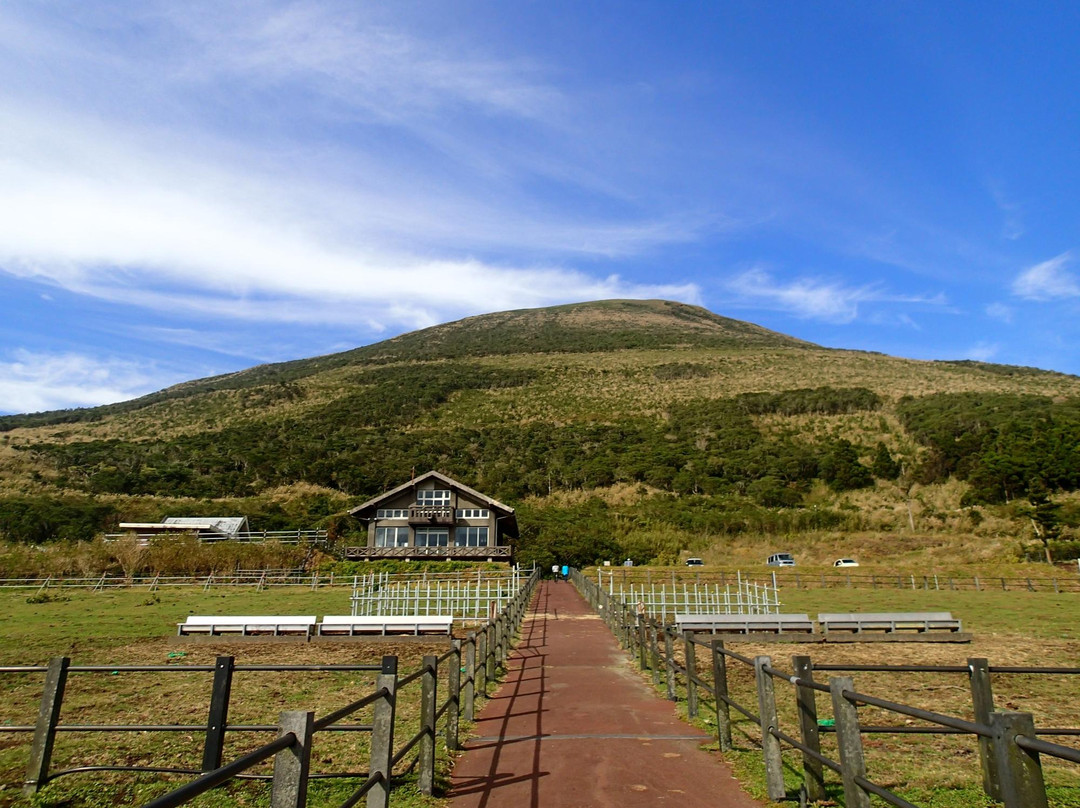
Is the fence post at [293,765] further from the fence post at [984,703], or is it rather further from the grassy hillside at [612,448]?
the grassy hillside at [612,448]

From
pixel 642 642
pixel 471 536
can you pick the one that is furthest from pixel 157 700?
pixel 471 536

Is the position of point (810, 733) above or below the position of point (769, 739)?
above

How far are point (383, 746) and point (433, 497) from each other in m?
41.0

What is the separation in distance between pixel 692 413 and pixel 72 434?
246 ft

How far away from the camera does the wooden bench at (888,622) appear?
1580 cm

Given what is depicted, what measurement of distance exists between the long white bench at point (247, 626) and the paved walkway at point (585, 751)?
619 cm

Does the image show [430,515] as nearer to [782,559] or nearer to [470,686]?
[782,559]

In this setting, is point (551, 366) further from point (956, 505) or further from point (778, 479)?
point (956, 505)

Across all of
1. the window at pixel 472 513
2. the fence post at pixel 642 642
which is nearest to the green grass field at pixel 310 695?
the fence post at pixel 642 642

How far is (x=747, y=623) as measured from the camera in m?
16.1

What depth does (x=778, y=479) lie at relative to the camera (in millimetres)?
57594

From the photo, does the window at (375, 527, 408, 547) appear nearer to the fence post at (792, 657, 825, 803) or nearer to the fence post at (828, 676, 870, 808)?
the fence post at (792, 657, 825, 803)

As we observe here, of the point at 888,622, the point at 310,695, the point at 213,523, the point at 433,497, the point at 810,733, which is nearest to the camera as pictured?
the point at 810,733

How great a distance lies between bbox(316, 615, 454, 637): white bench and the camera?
15852mm
